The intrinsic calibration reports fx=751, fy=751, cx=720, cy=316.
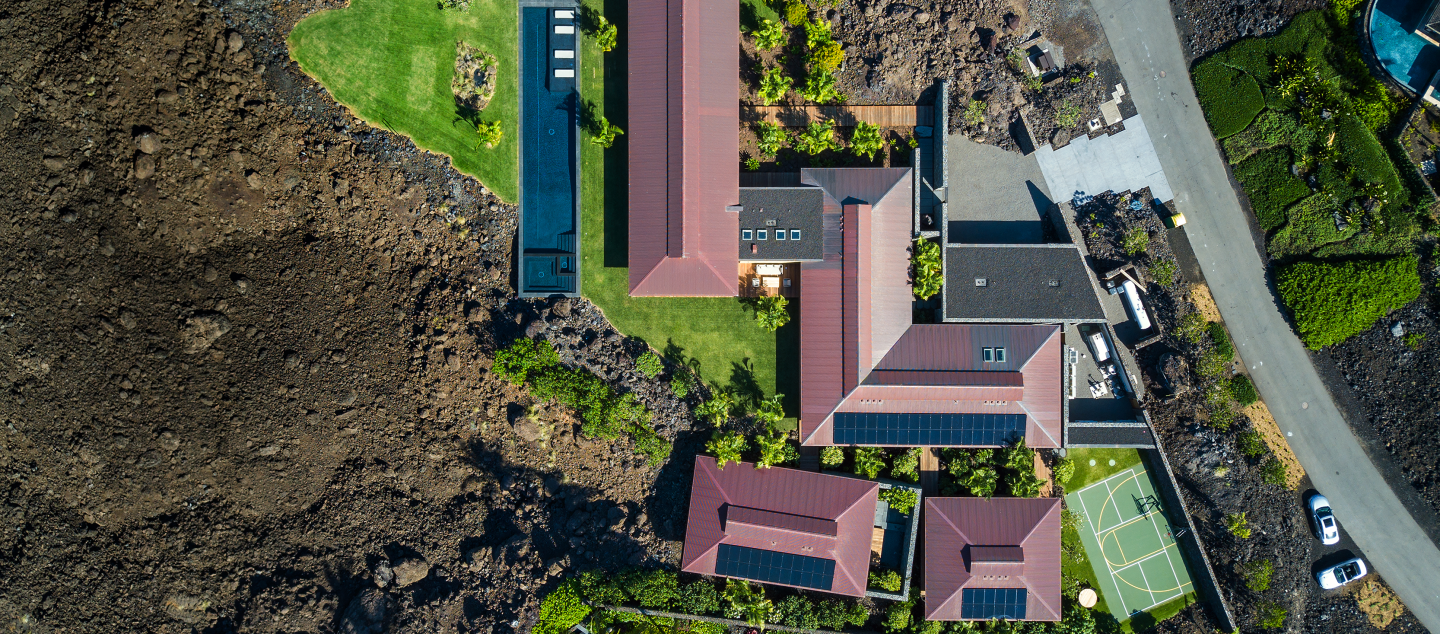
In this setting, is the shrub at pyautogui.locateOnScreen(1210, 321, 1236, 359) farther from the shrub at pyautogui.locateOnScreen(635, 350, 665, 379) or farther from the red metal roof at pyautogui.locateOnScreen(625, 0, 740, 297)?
the shrub at pyautogui.locateOnScreen(635, 350, 665, 379)

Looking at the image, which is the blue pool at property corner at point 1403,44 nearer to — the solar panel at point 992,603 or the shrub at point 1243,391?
the shrub at point 1243,391

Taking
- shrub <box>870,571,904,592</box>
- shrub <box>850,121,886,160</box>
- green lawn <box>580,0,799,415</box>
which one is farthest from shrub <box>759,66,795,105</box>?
shrub <box>870,571,904,592</box>

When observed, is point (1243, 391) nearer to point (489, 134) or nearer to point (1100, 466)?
point (1100, 466)

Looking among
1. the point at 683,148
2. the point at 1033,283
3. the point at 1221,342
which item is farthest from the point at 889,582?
the point at 683,148

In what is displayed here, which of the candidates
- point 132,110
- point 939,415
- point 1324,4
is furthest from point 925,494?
point 132,110

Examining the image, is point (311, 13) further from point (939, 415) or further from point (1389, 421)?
point (1389, 421)

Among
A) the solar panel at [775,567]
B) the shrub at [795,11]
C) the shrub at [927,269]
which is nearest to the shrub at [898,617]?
the solar panel at [775,567]
